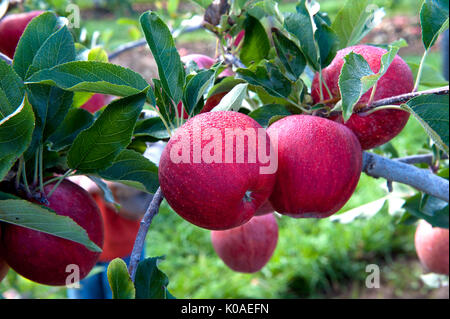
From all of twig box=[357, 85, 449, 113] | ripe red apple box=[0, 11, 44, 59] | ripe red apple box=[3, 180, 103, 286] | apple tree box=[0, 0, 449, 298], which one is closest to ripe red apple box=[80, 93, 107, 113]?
ripe red apple box=[0, 11, 44, 59]

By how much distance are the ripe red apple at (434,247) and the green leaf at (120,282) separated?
860mm

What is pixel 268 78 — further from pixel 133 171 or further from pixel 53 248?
pixel 53 248

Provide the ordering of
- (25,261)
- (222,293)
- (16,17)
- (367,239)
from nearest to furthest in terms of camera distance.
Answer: (25,261) < (16,17) < (222,293) < (367,239)

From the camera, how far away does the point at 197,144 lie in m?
0.51

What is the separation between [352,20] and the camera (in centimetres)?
75

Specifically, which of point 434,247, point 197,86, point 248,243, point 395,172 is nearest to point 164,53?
point 197,86

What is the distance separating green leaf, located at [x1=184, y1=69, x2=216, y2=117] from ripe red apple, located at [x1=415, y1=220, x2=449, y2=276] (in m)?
0.76

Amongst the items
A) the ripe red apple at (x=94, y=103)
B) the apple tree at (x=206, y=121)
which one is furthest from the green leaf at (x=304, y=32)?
the ripe red apple at (x=94, y=103)

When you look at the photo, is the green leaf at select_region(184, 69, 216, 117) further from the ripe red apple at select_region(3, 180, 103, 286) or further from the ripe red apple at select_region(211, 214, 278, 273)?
the ripe red apple at select_region(211, 214, 278, 273)

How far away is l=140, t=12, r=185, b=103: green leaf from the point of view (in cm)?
59

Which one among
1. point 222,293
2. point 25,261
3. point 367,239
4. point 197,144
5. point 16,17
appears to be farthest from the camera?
point 367,239

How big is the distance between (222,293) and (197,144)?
1.74 m

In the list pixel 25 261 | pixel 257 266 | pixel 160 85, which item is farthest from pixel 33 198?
pixel 257 266

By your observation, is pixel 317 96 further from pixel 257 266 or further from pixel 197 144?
pixel 257 266
